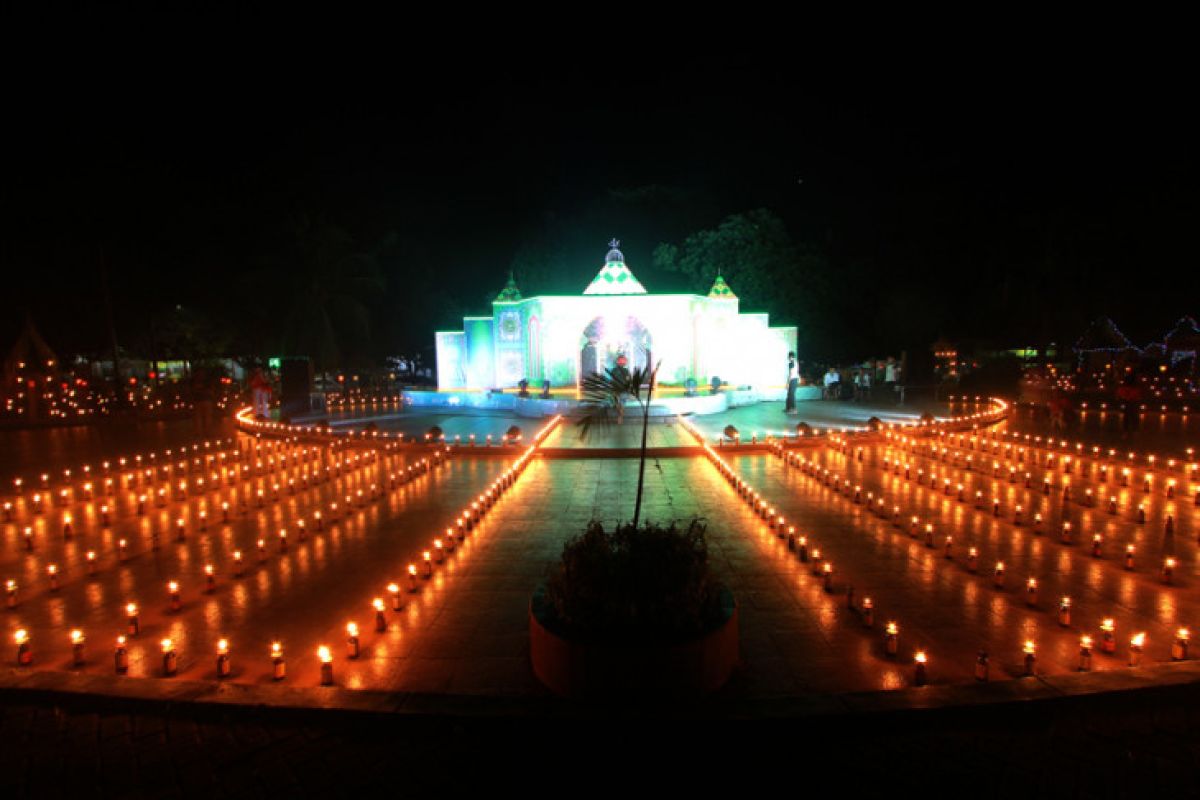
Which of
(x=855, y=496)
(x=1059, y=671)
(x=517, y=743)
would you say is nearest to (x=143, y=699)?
(x=517, y=743)

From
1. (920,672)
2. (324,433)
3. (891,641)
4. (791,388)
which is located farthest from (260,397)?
(920,672)

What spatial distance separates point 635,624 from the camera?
4906 mm

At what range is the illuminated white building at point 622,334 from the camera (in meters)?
28.3

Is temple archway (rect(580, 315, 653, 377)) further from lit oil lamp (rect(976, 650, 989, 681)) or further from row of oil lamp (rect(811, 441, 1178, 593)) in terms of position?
lit oil lamp (rect(976, 650, 989, 681))

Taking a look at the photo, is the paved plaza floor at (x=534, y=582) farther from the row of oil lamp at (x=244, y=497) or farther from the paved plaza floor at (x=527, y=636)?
the row of oil lamp at (x=244, y=497)

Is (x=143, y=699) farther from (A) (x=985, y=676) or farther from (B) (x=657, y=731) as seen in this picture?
(A) (x=985, y=676)

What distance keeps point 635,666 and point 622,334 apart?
24.1m

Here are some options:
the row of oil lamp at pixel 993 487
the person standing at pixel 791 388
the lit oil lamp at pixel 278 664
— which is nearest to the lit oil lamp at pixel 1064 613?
the row of oil lamp at pixel 993 487

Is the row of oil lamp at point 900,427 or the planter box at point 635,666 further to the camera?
the row of oil lamp at point 900,427

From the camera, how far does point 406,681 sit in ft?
18.1

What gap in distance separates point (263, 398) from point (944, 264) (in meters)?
36.1

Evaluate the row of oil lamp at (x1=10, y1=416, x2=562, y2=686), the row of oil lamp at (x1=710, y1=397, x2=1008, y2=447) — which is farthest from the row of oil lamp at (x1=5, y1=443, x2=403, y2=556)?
the row of oil lamp at (x1=710, y1=397, x2=1008, y2=447)

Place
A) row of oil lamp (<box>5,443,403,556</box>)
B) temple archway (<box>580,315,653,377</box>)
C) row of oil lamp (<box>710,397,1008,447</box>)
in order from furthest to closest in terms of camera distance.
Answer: temple archway (<box>580,315,653,377</box>) < row of oil lamp (<box>710,397,1008,447</box>) < row of oil lamp (<box>5,443,403,556</box>)

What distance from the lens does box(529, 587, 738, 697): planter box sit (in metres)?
4.81
